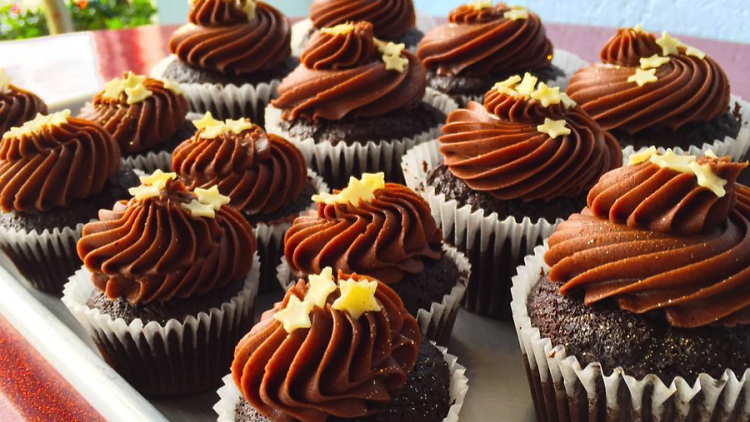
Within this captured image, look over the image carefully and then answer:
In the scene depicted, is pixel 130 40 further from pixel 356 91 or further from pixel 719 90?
pixel 719 90

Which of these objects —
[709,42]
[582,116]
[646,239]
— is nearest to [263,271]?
[582,116]

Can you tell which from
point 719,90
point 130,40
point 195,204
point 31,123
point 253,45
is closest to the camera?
point 195,204

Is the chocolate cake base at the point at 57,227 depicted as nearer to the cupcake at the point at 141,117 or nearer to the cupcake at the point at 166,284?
the cupcake at the point at 141,117

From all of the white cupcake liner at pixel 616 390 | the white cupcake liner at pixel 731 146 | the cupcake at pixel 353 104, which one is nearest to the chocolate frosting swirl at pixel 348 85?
the cupcake at pixel 353 104

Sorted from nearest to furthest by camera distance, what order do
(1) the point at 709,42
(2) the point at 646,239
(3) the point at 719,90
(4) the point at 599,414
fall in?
(2) the point at 646,239 → (4) the point at 599,414 → (3) the point at 719,90 → (1) the point at 709,42

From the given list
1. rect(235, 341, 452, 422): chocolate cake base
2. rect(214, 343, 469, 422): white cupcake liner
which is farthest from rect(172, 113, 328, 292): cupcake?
rect(235, 341, 452, 422): chocolate cake base

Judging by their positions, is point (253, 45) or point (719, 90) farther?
point (253, 45)

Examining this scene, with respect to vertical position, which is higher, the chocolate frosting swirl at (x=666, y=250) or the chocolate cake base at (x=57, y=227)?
the chocolate frosting swirl at (x=666, y=250)
